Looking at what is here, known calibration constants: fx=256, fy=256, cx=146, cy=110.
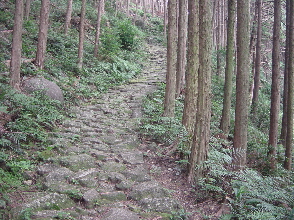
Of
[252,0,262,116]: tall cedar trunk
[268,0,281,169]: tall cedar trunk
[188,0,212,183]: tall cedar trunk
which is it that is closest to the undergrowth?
[188,0,212,183]: tall cedar trunk

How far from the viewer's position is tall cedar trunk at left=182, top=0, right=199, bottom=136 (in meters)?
6.68

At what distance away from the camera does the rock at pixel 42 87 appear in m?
7.95

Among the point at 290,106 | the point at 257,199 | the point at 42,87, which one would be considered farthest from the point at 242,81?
the point at 42,87

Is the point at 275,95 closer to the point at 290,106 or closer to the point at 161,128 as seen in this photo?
the point at 290,106

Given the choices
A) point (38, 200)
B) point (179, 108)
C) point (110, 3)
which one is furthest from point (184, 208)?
point (110, 3)

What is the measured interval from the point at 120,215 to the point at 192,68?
14.5 feet

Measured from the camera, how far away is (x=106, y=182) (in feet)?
15.9

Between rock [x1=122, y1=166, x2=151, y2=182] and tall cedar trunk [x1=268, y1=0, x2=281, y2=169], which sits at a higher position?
tall cedar trunk [x1=268, y1=0, x2=281, y2=169]

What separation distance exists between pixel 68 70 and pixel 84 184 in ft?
28.5

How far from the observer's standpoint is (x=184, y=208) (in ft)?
14.2

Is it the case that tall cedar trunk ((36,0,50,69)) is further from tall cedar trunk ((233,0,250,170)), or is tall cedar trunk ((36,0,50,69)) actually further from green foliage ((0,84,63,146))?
tall cedar trunk ((233,0,250,170))

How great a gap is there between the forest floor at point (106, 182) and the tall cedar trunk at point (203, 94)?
0.50 m

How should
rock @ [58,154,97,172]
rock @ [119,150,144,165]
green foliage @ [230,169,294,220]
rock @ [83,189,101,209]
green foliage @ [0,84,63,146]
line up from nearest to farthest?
1. green foliage @ [230,169,294,220]
2. rock @ [83,189,101,209]
3. rock @ [58,154,97,172]
4. green foliage @ [0,84,63,146]
5. rock @ [119,150,144,165]

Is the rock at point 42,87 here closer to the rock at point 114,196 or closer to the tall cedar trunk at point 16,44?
the tall cedar trunk at point 16,44
